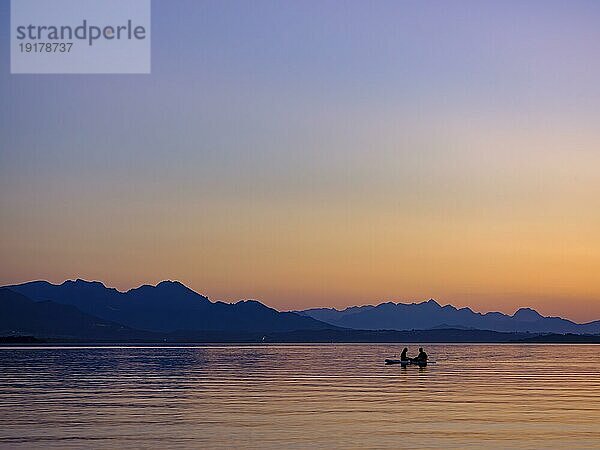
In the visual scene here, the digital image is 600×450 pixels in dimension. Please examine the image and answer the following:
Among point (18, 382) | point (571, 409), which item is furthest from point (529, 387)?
point (18, 382)

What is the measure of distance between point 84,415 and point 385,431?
1365 centimetres

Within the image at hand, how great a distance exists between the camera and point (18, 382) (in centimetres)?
6303

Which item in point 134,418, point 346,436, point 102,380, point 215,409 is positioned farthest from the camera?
point 102,380

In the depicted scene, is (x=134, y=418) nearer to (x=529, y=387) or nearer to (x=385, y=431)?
(x=385, y=431)

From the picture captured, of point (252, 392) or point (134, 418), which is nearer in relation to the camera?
point (134, 418)

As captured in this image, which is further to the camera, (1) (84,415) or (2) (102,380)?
(2) (102,380)

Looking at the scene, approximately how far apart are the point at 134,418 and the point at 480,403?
17.8 m

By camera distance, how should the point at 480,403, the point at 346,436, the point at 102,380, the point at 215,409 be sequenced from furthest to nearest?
the point at 102,380
the point at 480,403
the point at 215,409
the point at 346,436

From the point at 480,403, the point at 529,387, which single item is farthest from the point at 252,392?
the point at 529,387

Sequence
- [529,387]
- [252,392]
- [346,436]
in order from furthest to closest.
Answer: [529,387] → [252,392] → [346,436]

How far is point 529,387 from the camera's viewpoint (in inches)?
2336

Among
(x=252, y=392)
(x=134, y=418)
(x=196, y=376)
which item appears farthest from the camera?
(x=196, y=376)

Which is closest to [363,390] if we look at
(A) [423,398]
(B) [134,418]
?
(A) [423,398]

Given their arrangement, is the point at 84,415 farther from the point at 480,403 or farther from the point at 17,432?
the point at 480,403
